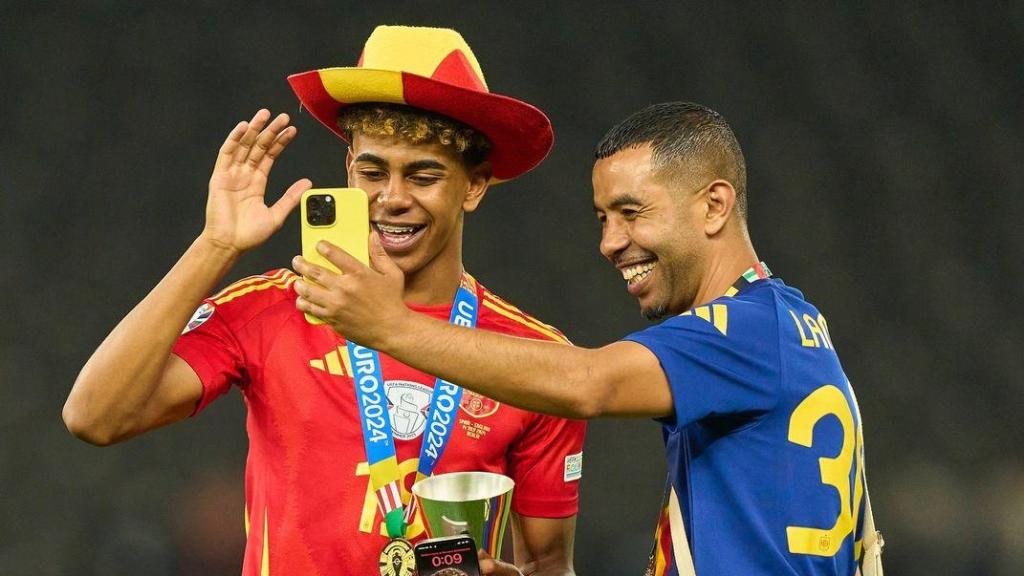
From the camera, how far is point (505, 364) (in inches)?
65.7

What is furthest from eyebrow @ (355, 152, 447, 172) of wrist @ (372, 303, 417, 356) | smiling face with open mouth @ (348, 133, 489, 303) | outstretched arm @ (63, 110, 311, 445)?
wrist @ (372, 303, 417, 356)

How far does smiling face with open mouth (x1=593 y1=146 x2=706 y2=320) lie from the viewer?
2.05 metres

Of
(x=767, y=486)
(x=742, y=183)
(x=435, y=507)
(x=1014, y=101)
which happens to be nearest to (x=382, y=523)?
(x=435, y=507)

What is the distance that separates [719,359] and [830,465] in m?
0.30

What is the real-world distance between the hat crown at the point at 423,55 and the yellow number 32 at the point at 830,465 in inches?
35.6

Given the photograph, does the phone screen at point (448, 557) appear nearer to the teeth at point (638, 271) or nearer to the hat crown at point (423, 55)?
the teeth at point (638, 271)

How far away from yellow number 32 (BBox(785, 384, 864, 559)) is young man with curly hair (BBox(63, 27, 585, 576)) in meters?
0.52

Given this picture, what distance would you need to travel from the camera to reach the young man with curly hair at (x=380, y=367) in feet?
6.95

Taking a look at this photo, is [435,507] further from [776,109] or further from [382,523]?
[776,109]

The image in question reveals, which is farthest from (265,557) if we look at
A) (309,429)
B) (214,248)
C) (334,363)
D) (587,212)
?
(587,212)

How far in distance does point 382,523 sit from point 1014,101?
3.45m

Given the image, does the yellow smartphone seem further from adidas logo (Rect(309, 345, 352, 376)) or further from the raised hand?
adidas logo (Rect(309, 345, 352, 376))

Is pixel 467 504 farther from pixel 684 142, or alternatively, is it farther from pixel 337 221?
pixel 684 142

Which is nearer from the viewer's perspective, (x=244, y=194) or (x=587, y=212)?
(x=244, y=194)
